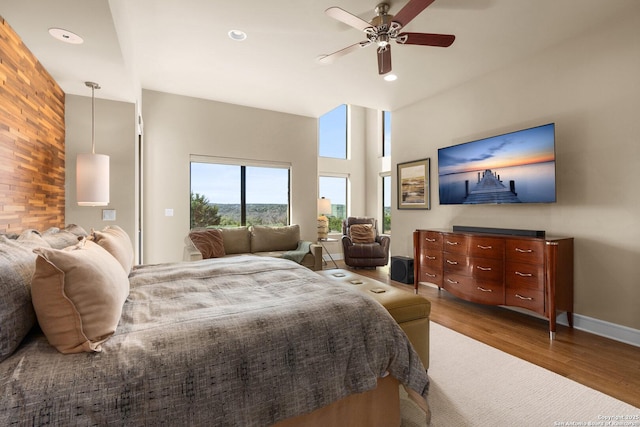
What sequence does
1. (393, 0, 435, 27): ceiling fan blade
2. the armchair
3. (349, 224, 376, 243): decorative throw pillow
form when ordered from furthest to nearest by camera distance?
(349, 224, 376, 243): decorative throw pillow
the armchair
(393, 0, 435, 27): ceiling fan blade

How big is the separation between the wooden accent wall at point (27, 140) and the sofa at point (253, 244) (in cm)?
157

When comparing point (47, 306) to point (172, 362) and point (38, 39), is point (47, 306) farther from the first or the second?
point (38, 39)

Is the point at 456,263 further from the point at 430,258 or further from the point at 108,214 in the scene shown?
the point at 108,214

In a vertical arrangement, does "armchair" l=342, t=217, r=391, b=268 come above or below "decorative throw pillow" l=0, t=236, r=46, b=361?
below

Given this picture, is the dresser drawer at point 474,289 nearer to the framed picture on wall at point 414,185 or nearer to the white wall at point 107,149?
the framed picture on wall at point 414,185

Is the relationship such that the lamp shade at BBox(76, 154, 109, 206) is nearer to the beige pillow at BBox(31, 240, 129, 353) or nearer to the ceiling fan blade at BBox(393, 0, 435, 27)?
the beige pillow at BBox(31, 240, 129, 353)

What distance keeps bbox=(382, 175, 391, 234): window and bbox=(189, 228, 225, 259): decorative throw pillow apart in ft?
13.9

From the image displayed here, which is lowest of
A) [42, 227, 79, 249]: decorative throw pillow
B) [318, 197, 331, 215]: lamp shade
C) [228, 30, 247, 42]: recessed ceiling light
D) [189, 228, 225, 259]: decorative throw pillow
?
[189, 228, 225, 259]: decorative throw pillow

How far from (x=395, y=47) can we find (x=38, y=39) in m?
2.96

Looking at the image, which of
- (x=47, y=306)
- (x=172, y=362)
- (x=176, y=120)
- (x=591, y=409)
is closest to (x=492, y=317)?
(x=591, y=409)

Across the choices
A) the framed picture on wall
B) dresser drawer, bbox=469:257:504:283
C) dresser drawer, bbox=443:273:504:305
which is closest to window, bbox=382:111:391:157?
the framed picture on wall

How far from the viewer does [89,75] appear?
2.71 m

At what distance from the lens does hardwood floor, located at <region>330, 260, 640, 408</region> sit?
202cm

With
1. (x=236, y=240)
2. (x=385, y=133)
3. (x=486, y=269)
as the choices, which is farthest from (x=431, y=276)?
(x=385, y=133)
